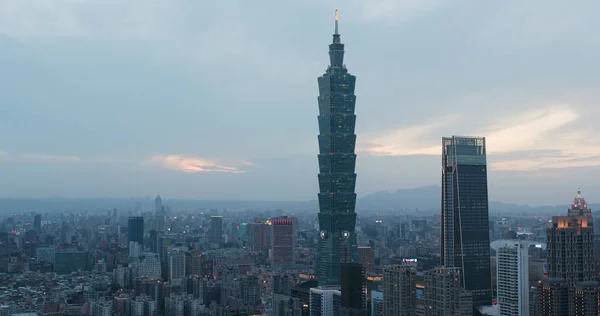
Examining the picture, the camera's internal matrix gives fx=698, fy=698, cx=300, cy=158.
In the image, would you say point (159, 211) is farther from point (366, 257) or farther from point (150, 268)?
point (366, 257)

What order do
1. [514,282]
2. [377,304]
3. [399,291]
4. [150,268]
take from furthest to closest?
[150,268], [377,304], [514,282], [399,291]

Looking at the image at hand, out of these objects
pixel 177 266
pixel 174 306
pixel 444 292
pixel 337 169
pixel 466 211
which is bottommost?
pixel 174 306

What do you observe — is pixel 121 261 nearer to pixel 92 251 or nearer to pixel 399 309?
pixel 92 251

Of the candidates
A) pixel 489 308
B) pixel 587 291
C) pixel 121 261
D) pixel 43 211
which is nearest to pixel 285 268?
pixel 121 261

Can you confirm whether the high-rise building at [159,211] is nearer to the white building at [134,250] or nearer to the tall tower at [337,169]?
the white building at [134,250]

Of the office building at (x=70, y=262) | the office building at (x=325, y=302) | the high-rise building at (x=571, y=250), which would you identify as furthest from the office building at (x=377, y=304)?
the office building at (x=70, y=262)

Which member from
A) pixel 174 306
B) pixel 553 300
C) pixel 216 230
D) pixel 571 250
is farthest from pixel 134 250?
pixel 553 300
